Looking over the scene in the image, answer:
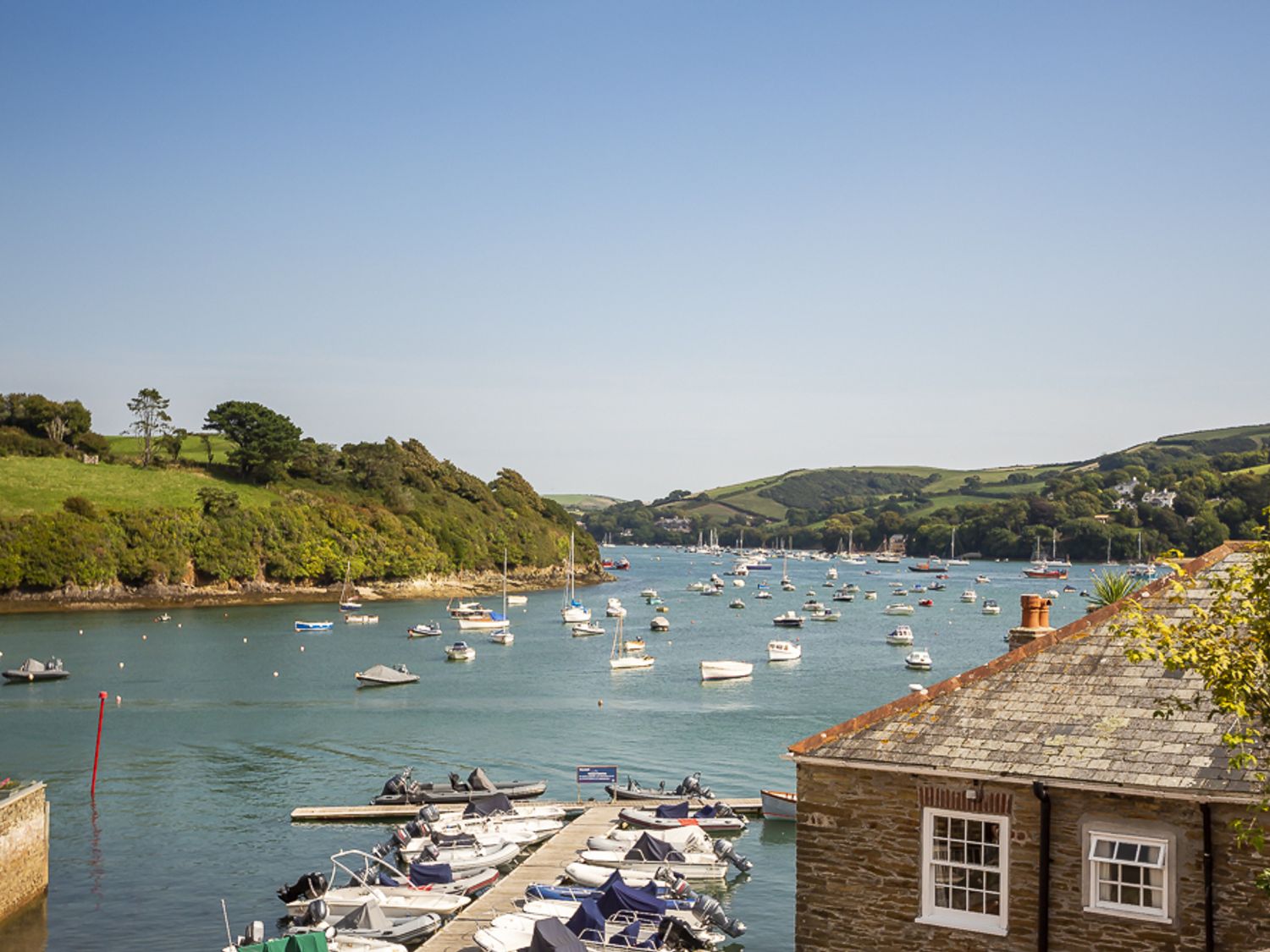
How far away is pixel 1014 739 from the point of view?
56.4 feet

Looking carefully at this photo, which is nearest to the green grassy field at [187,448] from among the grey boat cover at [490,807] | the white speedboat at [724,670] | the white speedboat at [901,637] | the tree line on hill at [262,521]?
the tree line on hill at [262,521]

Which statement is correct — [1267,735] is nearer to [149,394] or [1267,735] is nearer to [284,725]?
[284,725]

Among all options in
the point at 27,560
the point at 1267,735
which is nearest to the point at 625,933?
the point at 1267,735

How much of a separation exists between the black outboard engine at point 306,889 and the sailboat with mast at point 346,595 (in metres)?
103

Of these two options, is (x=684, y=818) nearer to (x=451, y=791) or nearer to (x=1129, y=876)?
(x=451, y=791)

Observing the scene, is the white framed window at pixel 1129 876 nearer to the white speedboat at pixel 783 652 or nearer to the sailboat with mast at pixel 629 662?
the sailboat with mast at pixel 629 662

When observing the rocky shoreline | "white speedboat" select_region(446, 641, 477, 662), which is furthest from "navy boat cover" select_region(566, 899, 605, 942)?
the rocky shoreline

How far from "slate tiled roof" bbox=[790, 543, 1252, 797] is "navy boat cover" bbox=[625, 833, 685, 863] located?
1702 centimetres

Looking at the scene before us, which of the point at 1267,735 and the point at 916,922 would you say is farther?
the point at 916,922

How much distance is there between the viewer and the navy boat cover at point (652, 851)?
33.9 metres

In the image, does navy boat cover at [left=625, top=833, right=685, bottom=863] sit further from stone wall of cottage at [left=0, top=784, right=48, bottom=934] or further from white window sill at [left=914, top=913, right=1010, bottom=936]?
white window sill at [left=914, top=913, right=1010, bottom=936]

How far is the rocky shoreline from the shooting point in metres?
121

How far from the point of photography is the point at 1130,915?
53.1ft

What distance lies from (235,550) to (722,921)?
123 m
